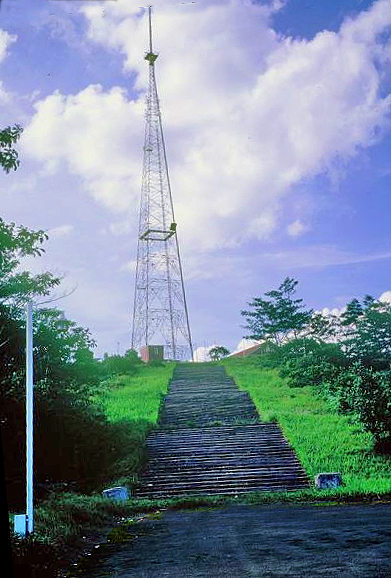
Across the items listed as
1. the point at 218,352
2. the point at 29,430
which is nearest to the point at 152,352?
the point at 218,352

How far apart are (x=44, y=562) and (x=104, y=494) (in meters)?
8.39

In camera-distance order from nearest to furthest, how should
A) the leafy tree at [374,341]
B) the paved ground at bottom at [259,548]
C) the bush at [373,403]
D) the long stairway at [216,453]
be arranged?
1. the paved ground at bottom at [259,548]
2. the long stairway at [216,453]
3. the bush at [373,403]
4. the leafy tree at [374,341]

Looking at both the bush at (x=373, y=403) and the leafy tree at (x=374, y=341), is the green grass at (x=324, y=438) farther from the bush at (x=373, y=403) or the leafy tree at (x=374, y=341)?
the leafy tree at (x=374, y=341)

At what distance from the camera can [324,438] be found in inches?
711

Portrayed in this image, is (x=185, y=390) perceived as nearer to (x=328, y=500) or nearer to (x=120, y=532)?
(x=328, y=500)

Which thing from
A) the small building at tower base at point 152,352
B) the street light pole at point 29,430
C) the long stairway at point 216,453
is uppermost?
the small building at tower base at point 152,352

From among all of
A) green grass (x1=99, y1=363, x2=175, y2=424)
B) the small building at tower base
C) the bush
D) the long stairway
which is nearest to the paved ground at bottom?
the long stairway

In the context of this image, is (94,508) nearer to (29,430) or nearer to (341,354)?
(29,430)

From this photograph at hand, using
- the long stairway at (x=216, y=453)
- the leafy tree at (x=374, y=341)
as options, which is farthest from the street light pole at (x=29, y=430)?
the leafy tree at (x=374, y=341)

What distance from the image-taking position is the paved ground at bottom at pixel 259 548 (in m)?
5.36

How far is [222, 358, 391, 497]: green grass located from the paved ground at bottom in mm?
4100

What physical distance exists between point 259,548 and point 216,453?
11532 mm

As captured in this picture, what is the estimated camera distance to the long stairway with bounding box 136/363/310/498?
15.4 meters

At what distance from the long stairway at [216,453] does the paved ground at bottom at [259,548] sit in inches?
203
